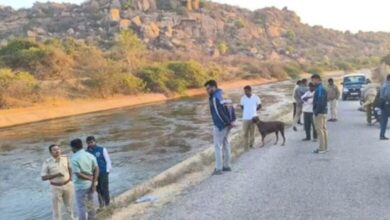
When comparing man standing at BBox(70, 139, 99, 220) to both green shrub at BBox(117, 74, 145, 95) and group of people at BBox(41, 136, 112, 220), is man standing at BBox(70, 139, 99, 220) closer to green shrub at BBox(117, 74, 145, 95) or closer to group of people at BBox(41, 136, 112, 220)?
group of people at BBox(41, 136, 112, 220)

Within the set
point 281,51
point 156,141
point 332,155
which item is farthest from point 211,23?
point 332,155

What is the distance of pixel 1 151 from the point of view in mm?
25156

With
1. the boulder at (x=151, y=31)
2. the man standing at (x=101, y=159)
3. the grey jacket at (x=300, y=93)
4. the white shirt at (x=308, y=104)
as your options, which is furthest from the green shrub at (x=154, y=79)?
the boulder at (x=151, y=31)

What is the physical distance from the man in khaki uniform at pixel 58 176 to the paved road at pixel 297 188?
68.0 inches

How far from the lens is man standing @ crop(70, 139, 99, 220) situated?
31.3 feet

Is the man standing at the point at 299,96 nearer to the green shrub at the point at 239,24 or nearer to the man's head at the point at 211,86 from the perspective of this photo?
the man's head at the point at 211,86

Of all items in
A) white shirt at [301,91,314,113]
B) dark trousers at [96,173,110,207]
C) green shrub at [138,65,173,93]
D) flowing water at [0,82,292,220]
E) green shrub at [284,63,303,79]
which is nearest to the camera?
dark trousers at [96,173,110,207]

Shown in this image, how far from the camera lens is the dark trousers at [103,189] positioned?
10.7 meters

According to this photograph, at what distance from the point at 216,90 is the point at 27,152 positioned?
1496 cm

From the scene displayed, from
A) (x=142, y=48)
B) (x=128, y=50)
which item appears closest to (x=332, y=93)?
(x=128, y=50)

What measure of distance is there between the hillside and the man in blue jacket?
32.8m

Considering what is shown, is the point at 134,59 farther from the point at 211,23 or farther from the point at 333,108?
the point at 211,23

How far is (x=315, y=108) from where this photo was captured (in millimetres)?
14586

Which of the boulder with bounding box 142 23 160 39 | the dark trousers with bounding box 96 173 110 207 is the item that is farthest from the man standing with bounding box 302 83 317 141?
the boulder with bounding box 142 23 160 39
